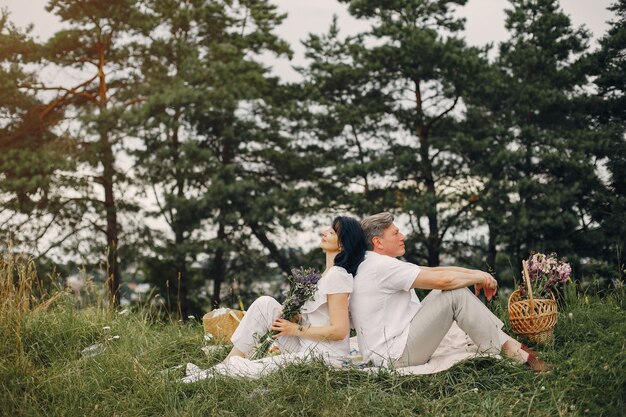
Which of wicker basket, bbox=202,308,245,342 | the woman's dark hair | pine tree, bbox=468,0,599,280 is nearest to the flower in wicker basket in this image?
the woman's dark hair

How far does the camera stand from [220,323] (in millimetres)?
5590

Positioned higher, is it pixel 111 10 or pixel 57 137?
pixel 111 10

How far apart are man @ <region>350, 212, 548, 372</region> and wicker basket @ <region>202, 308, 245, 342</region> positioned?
1.46m

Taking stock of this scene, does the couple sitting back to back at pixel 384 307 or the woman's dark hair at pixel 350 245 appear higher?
the woman's dark hair at pixel 350 245

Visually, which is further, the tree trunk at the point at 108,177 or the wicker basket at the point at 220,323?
the tree trunk at the point at 108,177

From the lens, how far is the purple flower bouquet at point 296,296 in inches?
178

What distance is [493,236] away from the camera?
16469mm

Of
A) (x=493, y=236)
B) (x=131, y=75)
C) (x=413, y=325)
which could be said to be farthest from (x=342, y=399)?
(x=131, y=75)

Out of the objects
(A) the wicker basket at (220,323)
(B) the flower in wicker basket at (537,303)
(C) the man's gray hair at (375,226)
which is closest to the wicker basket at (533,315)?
(B) the flower in wicker basket at (537,303)

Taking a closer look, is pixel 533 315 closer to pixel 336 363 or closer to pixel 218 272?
pixel 336 363

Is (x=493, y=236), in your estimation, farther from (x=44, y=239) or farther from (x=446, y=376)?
(x=446, y=376)

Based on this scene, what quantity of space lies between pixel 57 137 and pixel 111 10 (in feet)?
11.6

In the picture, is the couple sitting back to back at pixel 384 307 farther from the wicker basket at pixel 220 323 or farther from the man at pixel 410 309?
the wicker basket at pixel 220 323

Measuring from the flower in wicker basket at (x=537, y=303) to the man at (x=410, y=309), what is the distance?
0.75ft
